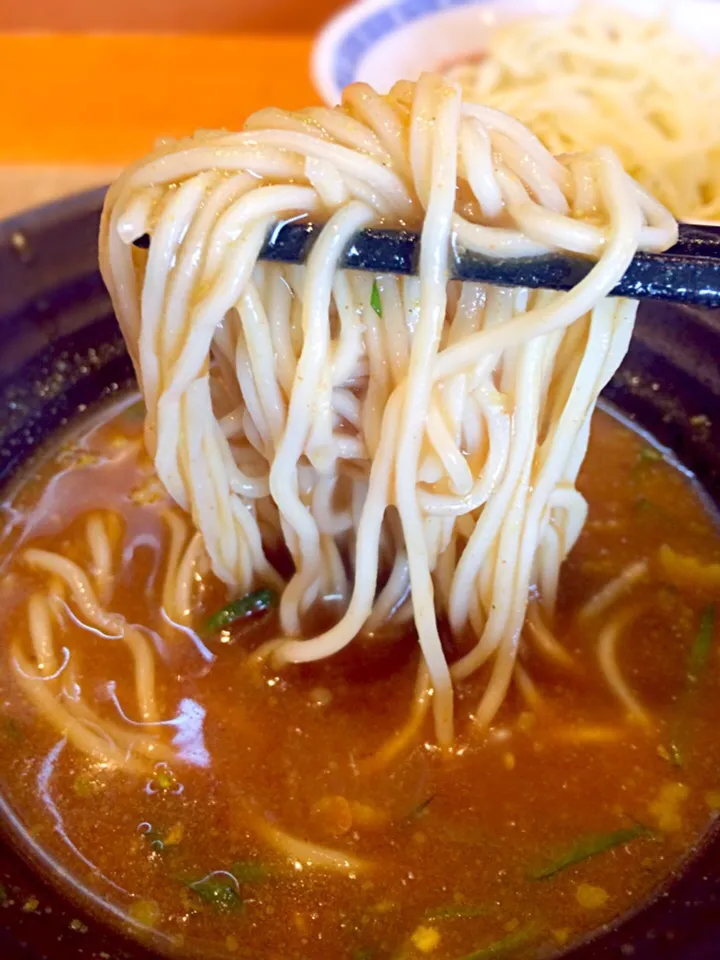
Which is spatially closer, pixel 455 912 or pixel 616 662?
pixel 455 912

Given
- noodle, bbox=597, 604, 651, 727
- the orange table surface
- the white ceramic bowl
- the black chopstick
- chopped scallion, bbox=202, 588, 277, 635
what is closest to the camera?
the black chopstick

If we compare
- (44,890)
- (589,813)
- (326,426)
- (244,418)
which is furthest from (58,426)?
(589,813)

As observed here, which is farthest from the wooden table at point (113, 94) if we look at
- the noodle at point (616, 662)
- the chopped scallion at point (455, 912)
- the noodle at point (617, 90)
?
the chopped scallion at point (455, 912)

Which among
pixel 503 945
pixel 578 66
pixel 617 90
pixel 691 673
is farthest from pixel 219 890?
pixel 578 66

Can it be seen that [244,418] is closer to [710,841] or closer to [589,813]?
[589,813]

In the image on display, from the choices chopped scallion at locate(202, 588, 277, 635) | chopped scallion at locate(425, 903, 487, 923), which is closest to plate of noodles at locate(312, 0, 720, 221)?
chopped scallion at locate(202, 588, 277, 635)

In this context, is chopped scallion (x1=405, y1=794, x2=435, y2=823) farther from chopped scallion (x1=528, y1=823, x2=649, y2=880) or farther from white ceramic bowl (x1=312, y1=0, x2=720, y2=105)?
white ceramic bowl (x1=312, y1=0, x2=720, y2=105)

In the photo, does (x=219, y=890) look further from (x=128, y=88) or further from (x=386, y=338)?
(x=128, y=88)
